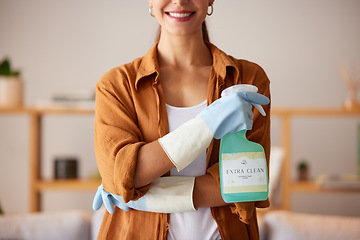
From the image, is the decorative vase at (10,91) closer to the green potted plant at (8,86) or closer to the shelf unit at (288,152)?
the green potted plant at (8,86)

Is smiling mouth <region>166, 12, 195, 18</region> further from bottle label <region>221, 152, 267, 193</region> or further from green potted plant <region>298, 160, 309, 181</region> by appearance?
green potted plant <region>298, 160, 309, 181</region>

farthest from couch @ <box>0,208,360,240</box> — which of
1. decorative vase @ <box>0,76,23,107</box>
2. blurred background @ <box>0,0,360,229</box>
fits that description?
blurred background @ <box>0,0,360,229</box>

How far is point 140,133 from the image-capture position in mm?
1140

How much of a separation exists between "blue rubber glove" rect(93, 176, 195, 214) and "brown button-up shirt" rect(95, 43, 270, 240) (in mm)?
25

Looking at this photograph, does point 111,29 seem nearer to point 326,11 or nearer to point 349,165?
point 326,11

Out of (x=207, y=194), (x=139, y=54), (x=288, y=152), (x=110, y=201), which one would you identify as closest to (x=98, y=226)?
(x=110, y=201)

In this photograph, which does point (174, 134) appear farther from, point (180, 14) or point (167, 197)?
point (180, 14)

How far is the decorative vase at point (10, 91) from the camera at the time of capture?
11.5 ft

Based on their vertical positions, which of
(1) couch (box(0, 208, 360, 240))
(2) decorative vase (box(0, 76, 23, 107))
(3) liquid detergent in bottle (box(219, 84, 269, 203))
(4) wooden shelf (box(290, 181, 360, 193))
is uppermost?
(3) liquid detergent in bottle (box(219, 84, 269, 203))

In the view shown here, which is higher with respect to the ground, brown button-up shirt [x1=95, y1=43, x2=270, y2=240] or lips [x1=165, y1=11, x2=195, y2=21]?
lips [x1=165, y1=11, x2=195, y2=21]

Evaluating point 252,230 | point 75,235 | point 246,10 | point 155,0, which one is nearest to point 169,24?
point 155,0

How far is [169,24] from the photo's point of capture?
1.16m

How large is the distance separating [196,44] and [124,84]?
21cm

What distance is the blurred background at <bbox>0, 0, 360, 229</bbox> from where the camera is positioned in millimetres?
4113
